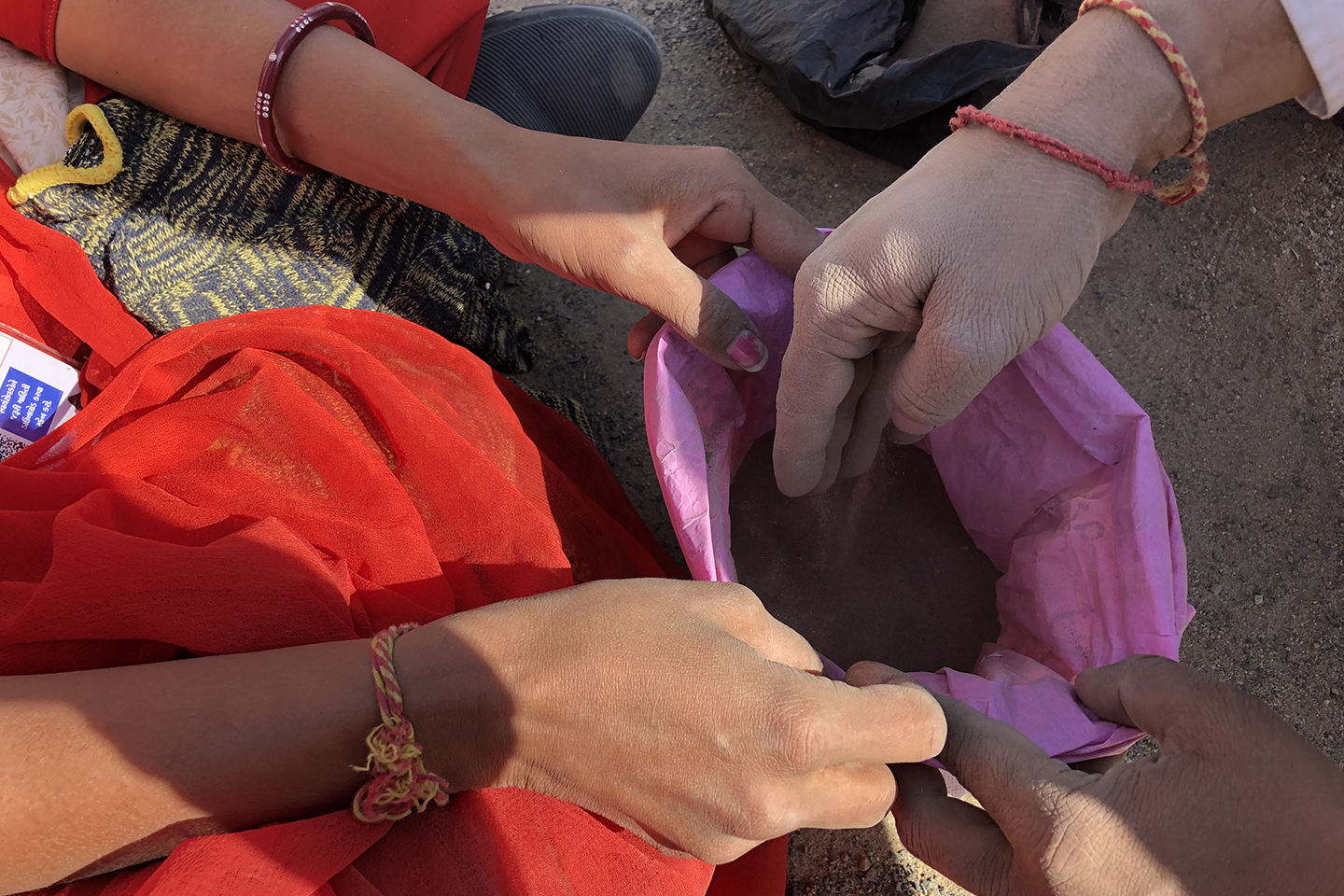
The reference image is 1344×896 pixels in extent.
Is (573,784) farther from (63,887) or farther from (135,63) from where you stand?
(135,63)

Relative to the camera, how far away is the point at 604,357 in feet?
4.79

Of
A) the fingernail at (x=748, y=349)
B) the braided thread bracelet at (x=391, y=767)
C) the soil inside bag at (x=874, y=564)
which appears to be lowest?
the soil inside bag at (x=874, y=564)

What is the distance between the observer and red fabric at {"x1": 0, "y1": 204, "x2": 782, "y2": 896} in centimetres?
65

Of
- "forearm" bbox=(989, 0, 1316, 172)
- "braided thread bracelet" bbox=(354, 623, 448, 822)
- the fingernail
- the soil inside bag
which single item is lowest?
the soil inside bag

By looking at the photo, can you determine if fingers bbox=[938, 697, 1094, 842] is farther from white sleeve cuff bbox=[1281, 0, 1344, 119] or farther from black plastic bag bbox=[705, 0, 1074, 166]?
black plastic bag bbox=[705, 0, 1074, 166]

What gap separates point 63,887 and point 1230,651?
148cm

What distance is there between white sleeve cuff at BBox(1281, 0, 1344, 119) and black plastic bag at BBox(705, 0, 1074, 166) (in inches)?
25.6

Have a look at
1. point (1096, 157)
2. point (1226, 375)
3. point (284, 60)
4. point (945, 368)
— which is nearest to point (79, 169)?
point (284, 60)

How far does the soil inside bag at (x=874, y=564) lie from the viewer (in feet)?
3.67

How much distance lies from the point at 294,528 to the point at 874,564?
78cm

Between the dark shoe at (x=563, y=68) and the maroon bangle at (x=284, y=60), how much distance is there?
0.84 feet

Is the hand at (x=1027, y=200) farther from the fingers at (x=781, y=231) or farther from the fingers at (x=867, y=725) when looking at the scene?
the fingers at (x=867, y=725)

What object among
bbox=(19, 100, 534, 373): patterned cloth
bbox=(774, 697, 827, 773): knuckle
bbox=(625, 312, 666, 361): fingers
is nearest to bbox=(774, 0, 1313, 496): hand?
bbox=(625, 312, 666, 361): fingers

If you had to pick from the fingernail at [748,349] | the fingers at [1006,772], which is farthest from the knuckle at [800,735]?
the fingernail at [748,349]
